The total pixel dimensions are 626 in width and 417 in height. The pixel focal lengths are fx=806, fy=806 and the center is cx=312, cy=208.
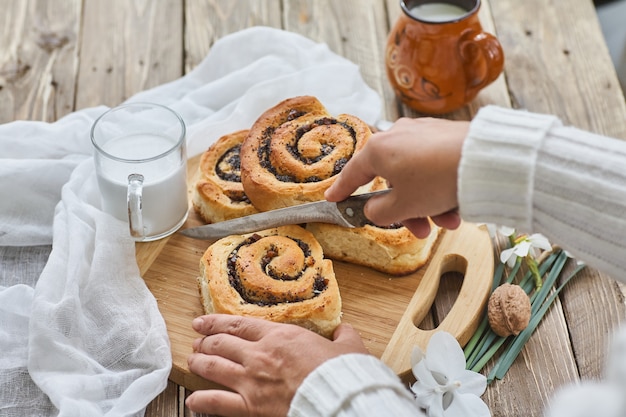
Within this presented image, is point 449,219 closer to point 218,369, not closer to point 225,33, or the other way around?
point 218,369

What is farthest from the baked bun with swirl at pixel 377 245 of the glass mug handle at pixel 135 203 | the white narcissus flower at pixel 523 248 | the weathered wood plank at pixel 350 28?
the weathered wood plank at pixel 350 28

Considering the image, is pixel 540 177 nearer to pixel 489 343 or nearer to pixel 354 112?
pixel 489 343

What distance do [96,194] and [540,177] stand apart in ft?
4.47

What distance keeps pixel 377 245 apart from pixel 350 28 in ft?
4.39

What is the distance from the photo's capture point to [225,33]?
10.5 feet

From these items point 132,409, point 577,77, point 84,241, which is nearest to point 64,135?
point 84,241

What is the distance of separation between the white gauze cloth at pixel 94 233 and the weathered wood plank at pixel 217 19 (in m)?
0.23

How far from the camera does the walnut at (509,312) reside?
2.09 m

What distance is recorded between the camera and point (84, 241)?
225 cm

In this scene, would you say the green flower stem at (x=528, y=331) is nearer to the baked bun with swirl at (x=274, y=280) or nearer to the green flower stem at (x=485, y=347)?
the green flower stem at (x=485, y=347)

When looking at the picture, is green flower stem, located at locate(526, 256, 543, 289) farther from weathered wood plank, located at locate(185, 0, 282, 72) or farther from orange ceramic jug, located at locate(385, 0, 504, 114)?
weathered wood plank, located at locate(185, 0, 282, 72)

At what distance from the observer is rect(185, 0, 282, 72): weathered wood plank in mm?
3170

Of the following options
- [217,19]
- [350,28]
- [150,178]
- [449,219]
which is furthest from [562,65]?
[150,178]

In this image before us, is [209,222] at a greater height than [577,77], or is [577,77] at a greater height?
[577,77]
